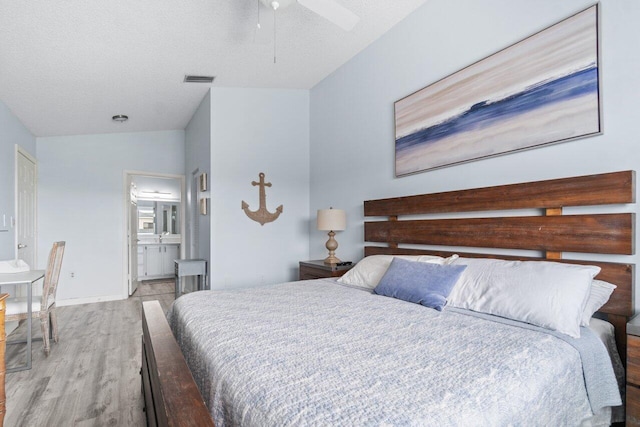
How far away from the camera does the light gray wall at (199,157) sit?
14.0 ft

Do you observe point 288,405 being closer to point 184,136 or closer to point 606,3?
point 606,3

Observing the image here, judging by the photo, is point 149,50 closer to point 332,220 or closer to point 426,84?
point 332,220

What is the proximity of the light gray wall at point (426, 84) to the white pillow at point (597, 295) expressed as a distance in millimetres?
181

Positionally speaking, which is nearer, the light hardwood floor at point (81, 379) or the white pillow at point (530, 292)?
the white pillow at point (530, 292)

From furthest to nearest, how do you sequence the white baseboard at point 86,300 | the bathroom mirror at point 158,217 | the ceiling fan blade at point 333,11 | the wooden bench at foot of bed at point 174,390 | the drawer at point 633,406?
the bathroom mirror at point 158,217 → the white baseboard at point 86,300 → the ceiling fan blade at point 333,11 → the drawer at point 633,406 → the wooden bench at foot of bed at point 174,390

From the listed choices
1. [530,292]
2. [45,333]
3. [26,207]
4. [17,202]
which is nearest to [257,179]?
[45,333]

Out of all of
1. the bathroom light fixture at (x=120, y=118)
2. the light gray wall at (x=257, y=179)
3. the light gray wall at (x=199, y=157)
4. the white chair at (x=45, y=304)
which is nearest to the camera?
the white chair at (x=45, y=304)

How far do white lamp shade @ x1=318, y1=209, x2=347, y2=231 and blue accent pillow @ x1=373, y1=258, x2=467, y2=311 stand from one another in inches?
50.6

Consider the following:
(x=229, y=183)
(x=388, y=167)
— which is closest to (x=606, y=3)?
(x=388, y=167)

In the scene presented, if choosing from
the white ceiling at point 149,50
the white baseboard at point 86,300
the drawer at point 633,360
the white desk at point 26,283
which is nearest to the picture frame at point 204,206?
the white ceiling at point 149,50

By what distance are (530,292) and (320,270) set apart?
212 cm

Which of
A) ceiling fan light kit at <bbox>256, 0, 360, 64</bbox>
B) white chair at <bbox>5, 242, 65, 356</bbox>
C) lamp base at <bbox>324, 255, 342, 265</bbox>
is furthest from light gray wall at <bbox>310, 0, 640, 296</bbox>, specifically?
white chair at <bbox>5, 242, 65, 356</bbox>

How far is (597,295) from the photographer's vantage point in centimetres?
164

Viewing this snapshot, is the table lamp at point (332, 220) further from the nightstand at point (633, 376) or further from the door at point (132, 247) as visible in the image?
the door at point (132, 247)
